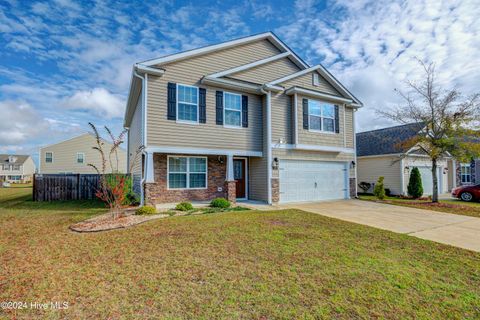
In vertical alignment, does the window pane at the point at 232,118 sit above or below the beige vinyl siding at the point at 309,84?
below

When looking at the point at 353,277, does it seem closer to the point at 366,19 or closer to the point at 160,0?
the point at 366,19

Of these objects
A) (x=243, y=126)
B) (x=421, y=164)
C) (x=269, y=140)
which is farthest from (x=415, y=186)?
Answer: (x=243, y=126)

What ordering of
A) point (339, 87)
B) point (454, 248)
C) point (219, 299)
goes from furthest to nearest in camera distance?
1. point (339, 87)
2. point (454, 248)
3. point (219, 299)

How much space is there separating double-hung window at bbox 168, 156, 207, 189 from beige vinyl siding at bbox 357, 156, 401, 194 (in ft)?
42.8

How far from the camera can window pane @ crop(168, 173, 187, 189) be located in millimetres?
11289

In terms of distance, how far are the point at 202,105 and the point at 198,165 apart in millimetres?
2895

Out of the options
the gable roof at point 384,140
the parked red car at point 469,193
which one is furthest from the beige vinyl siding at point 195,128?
the parked red car at point 469,193

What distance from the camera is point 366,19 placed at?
10328mm

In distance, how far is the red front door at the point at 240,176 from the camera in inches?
520

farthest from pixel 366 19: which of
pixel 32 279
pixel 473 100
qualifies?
pixel 32 279

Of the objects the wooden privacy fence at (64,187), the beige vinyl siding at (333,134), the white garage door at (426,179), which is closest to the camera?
the beige vinyl siding at (333,134)

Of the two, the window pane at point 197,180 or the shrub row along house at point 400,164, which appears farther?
the shrub row along house at point 400,164

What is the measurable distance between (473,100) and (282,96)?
1040cm

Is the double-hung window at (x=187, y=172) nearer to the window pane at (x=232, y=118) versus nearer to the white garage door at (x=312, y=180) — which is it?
the window pane at (x=232, y=118)
